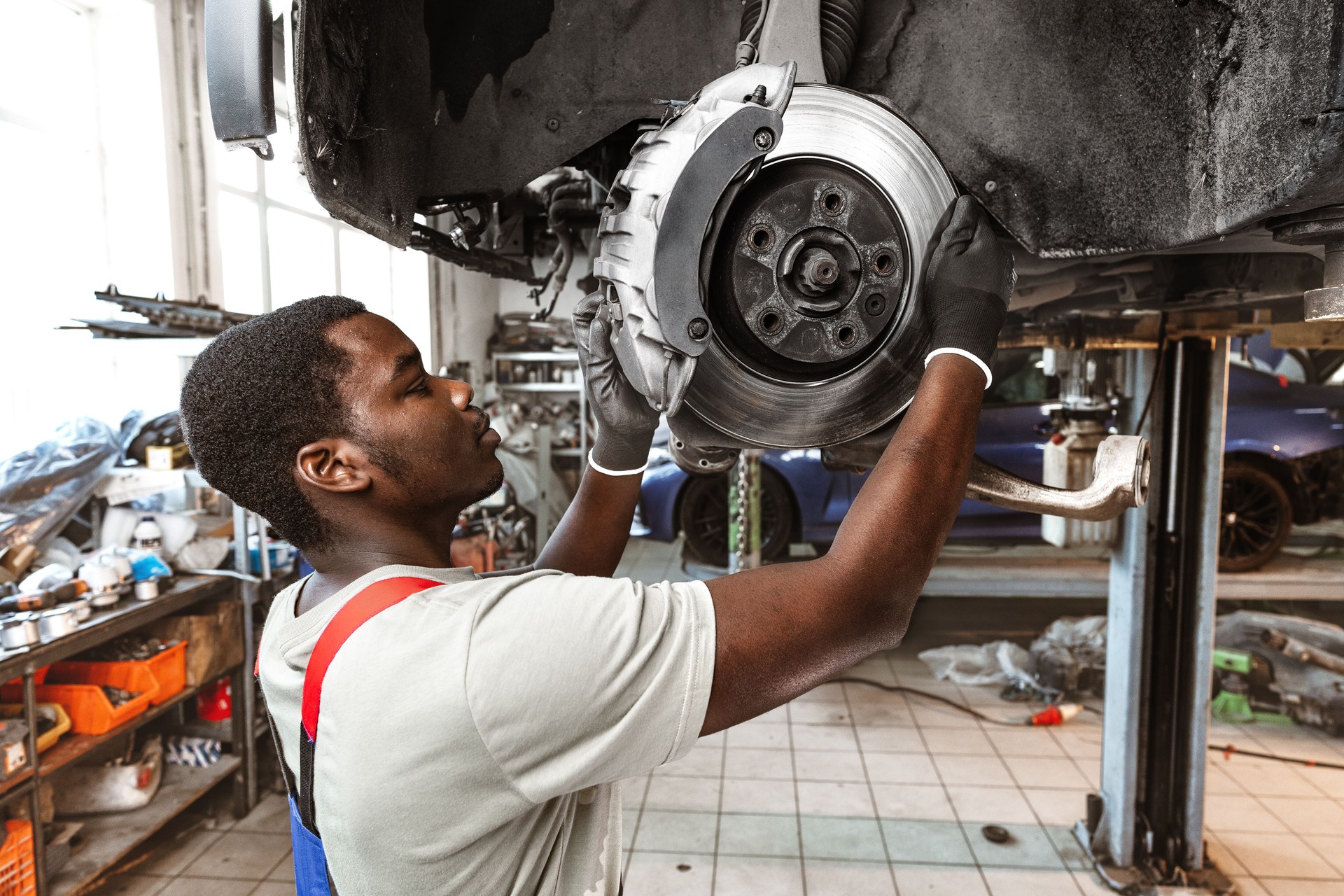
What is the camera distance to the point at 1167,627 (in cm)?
229

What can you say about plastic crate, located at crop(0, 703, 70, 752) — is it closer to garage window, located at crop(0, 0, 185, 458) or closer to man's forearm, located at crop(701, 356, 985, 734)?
garage window, located at crop(0, 0, 185, 458)

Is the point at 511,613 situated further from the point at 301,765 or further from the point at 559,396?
the point at 559,396

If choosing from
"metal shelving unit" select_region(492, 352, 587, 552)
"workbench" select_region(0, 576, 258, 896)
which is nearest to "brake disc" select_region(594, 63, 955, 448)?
"workbench" select_region(0, 576, 258, 896)

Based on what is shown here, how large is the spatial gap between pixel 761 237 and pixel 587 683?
45 centimetres

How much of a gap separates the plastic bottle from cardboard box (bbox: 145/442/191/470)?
0.18 meters

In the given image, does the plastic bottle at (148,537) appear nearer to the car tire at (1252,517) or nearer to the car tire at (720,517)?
the car tire at (720,517)

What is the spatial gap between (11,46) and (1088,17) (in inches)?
135

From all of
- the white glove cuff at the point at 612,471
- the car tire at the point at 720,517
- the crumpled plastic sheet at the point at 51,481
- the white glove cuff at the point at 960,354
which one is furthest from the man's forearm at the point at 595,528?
the car tire at the point at 720,517

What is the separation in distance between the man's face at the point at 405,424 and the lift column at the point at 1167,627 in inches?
80.5

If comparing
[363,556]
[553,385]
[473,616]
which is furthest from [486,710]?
[553,385]

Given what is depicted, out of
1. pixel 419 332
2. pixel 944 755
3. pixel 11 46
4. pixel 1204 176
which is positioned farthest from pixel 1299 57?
pixel 419 332

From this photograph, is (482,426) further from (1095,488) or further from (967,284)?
(1095,488)

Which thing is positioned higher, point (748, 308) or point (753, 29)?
point (753, 29)

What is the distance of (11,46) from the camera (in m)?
2.76
